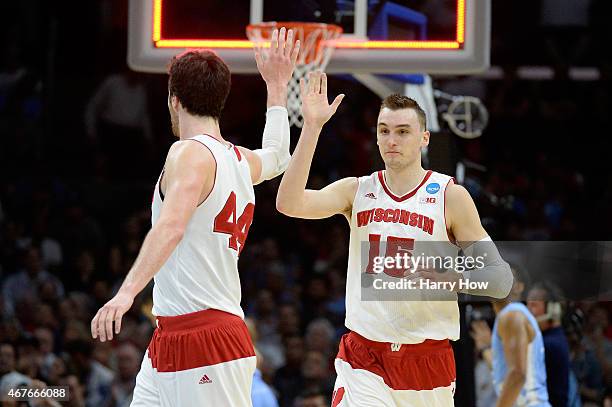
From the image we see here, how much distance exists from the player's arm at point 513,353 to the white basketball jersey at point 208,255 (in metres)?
3.88

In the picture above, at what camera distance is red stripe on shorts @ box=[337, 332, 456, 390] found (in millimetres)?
5836

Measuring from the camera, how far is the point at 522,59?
51.0ft

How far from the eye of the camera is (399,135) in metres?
→ 6.04

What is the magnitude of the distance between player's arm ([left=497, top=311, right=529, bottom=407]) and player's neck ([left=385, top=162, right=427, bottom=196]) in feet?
8.54

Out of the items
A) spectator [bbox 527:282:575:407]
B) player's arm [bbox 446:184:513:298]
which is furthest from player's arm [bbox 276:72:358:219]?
spectator [bbox 527:282:575:407]

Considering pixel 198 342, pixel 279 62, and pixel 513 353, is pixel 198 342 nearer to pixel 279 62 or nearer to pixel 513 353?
pixel 279 62

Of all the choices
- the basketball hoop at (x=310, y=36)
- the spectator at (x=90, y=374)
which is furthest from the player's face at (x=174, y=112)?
the spectator at (x=90, y=374)

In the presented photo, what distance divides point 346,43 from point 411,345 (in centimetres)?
341

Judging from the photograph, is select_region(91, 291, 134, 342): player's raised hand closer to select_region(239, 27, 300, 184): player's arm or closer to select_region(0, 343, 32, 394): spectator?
select_region(239, 27, 300, 184): player's arm

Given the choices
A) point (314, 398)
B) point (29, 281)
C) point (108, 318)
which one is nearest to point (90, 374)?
point (29, 281)

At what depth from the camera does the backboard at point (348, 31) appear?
845 cm

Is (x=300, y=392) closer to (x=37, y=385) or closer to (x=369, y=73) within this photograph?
(x=37, y=385)

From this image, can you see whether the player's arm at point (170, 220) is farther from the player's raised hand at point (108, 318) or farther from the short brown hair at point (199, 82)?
Answer: the short brown hair at point (199, 82)

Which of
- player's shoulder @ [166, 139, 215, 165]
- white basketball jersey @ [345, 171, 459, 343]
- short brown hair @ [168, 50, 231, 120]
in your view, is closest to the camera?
player's shoulder @ [166, 139, 215, 165]
